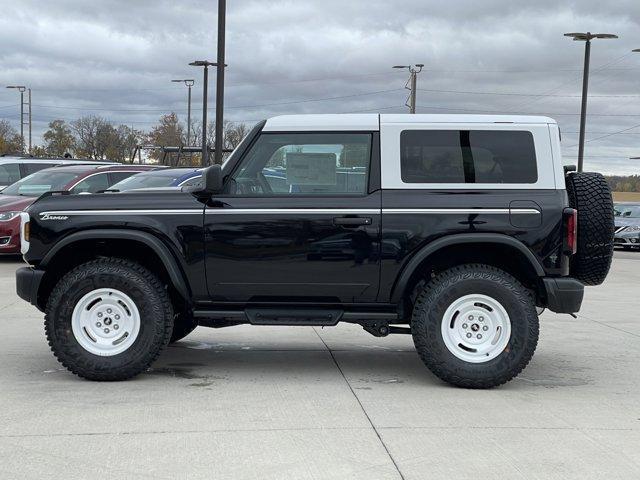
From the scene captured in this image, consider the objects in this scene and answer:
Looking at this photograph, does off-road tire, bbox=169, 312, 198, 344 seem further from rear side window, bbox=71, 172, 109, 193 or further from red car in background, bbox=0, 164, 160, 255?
rear side window, bbox=71, 172, 109, 193

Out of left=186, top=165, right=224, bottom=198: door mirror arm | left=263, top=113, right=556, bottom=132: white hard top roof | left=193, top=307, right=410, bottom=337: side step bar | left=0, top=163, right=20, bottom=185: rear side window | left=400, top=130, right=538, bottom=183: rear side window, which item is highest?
left=263, top=113, right=556, bottom=132: white hard top roof

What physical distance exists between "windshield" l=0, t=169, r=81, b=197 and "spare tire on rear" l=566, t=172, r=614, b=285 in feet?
37.0

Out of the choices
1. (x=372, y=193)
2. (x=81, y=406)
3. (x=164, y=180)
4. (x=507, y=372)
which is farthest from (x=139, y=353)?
(x=164, y=180)

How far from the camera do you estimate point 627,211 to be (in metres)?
25.0

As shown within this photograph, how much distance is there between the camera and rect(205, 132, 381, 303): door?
19.7 ft

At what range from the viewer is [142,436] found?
15.7 feet

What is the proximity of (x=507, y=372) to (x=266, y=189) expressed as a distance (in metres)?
2.16

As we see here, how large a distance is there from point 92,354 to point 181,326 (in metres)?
1.38

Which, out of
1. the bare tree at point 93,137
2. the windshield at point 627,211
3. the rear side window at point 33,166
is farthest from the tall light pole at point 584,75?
the bare tree at point 93,137

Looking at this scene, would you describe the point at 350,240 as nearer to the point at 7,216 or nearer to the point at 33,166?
the point at 7,216

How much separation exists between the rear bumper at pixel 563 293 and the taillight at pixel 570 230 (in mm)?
215

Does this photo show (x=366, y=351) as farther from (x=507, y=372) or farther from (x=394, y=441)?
(x=394, y=441)

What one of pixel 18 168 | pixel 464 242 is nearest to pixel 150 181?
pixel 18 168

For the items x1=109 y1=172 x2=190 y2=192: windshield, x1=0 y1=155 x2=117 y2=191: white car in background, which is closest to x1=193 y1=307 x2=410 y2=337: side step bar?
x1=109 y1=172 x2=190 y2=192: windshield
